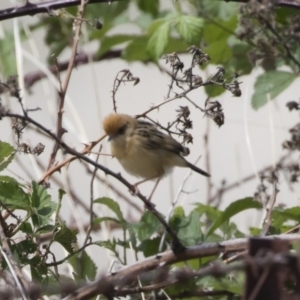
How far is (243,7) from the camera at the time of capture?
215 cm

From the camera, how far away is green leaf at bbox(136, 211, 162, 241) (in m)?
2.24

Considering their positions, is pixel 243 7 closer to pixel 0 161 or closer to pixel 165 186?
pixel 0 161

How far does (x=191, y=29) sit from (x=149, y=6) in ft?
1.73

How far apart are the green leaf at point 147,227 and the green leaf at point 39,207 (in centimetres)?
49

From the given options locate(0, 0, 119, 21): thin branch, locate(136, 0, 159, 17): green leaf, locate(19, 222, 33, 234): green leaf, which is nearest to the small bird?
locate(136, 0, 159, 17): green leaf

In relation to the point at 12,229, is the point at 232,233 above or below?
below

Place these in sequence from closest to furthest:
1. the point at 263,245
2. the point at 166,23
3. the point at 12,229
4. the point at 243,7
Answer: the point at 263,245, the point at 12,229, the point at 243,7, the point at 166,23

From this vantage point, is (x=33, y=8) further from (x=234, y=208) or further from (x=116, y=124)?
(x=116, y=124)

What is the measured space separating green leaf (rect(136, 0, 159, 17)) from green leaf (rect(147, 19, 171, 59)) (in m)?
0.28

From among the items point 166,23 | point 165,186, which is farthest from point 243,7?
point 165,186

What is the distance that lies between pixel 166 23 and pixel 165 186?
1838 millimetres

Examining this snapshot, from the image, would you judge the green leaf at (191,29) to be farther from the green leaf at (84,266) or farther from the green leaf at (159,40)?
the green leaf at (84,266)

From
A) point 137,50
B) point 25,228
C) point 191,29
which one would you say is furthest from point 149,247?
point 137,50

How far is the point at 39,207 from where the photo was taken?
1.82 meters
